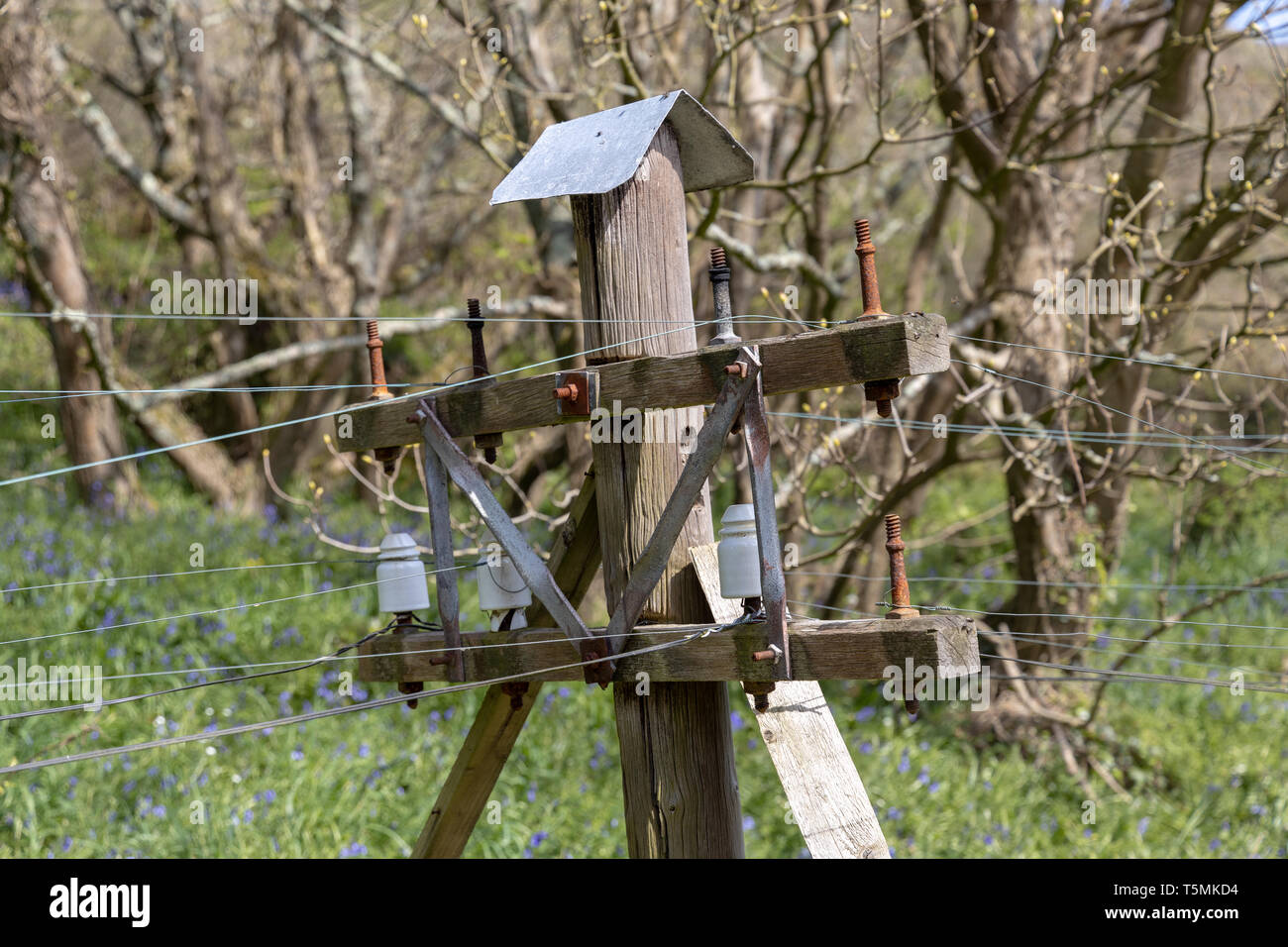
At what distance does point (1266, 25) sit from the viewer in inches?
217

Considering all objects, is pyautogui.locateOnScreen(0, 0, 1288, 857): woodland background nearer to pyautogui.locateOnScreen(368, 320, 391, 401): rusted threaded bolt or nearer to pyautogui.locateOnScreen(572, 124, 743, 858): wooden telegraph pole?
pyautogui.locateOnScreen(368, 320, 391, 401): rusted threaded bolt

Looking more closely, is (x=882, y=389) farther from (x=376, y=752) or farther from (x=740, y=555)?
(x=376, y=752)

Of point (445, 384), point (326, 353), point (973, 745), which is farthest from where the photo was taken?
point (326, 353)

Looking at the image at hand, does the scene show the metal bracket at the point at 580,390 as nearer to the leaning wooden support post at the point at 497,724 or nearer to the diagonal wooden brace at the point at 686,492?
the diagonal wooden brace at the point at 686,492

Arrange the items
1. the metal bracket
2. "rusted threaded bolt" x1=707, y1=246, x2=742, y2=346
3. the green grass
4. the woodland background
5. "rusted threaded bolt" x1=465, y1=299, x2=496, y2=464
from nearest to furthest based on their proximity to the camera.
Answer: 1. "rusted threaded bolt" x1=707, y1=246, x2=742, y2=346
2. the metal bracket
3. "rusted threaded bolt" x1=465, y1=299, x2=496, y2=464
4. the green grass
5. the woodland background

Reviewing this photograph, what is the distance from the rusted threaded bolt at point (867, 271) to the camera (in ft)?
8.41

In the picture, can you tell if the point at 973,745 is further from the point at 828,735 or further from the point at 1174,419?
the point at 828,735

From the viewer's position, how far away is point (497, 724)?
11.5 feet

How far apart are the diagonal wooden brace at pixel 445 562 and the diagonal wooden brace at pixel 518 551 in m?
0.05

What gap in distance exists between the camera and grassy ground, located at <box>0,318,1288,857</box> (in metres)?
5.28

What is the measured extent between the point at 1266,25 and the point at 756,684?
4469 mm

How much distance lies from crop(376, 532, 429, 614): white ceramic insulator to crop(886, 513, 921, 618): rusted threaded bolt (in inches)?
56.4

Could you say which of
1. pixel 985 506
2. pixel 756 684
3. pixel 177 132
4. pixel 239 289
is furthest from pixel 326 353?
pixel 756 684

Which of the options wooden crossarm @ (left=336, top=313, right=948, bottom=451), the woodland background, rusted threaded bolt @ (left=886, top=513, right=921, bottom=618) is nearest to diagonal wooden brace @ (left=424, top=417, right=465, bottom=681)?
wooden crossarm @ (left=336, top=313, right=948, bottom=451)
